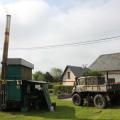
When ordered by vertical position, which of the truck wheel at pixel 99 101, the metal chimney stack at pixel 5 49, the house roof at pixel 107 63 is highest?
the house roof at pixel 107 63

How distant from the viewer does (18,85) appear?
874 inches

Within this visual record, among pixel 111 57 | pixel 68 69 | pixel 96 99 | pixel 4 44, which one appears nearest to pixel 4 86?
pixel 4 44

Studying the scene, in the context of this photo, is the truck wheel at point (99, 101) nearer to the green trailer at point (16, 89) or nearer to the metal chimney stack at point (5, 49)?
the green trailer at point (16, 89)

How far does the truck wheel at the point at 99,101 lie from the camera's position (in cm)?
2427

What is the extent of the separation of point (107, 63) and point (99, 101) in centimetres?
2845

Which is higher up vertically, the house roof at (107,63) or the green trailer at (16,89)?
the house roof at (107,63)

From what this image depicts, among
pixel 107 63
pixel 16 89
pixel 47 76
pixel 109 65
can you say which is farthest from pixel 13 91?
pixel 47 76

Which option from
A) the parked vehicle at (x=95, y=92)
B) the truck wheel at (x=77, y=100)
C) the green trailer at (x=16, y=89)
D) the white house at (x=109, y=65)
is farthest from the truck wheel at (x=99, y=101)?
the white house at (x=109, y=65)

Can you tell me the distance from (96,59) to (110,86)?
104ft

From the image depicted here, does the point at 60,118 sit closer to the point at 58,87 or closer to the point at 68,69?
the point at 58,87

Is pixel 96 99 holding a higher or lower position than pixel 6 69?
lower

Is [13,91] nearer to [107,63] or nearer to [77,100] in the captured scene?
[77,100]

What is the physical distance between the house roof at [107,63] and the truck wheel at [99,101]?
25.6 meters

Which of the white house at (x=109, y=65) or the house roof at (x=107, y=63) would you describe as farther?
the house roof at (x=107, y=63)
